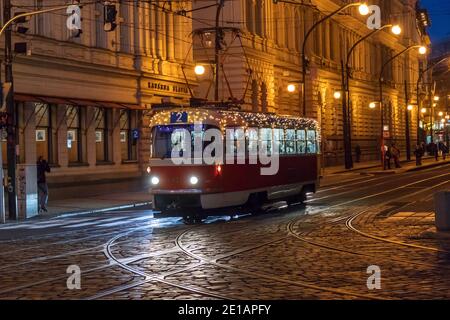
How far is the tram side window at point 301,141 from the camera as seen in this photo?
2492 centimetres

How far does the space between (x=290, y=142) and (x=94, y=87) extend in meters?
12.6

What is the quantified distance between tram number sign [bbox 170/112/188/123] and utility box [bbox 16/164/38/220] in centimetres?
617

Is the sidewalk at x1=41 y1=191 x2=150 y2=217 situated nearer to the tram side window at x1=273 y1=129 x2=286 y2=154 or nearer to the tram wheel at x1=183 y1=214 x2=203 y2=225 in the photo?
the tram wheel at x1=183 y1=214 x2=203 y2=225

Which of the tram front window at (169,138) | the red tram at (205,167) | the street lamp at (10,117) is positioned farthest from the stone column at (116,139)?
the tram front window at (169,138)

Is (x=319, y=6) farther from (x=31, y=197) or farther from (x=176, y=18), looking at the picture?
(x=31, y=197)

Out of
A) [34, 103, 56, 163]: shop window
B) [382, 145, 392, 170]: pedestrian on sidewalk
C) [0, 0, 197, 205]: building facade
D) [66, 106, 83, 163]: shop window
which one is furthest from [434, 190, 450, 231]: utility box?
[382, 145, 392, 170]: pedestrian on sidewalk

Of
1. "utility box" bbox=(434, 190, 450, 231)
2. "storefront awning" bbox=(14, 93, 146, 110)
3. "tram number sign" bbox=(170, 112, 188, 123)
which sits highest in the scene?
"storefront awning" bbox=(14, 93, 146, 110)

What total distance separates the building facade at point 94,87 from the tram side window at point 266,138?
9.54m

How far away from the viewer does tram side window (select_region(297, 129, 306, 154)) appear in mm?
24922

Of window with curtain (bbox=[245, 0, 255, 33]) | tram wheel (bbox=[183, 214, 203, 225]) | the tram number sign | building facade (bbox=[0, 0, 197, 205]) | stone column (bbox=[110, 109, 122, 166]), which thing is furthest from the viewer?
window with curtain (bbox=[245, 0, 255, 33])

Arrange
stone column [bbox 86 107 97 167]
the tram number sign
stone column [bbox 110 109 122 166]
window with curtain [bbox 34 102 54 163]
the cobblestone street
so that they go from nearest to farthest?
the cobblestone street < the tram number sign < window with curtain [bbox 34 102 54 163] < stone column [bbox 86 107 97 167] < stone column [bbox 110 109 122 166]

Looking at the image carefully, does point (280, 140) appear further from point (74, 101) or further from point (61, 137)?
point (61, 137)

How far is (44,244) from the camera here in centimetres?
1627

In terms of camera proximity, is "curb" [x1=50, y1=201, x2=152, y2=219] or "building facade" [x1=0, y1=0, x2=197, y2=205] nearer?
"curb" [x1=50, y1=201, x2=152, y2=219]
